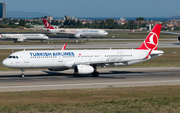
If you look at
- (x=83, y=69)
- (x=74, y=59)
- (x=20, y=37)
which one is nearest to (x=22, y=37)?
(x=20, y=37)

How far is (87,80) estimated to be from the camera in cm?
3762

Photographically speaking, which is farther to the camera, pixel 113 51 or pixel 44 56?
pixel 113 51

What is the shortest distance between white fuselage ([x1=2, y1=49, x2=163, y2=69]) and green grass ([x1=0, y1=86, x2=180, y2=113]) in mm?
10422

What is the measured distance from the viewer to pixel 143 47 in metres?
45.9

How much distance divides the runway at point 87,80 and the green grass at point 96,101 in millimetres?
3427

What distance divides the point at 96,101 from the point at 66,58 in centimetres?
1703

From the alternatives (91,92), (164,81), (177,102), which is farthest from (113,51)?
(177,102)

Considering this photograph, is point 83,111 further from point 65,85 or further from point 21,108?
point 65,85

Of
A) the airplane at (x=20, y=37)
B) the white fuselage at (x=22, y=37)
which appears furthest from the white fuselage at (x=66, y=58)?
the white fuselage at (x=22, y=37)

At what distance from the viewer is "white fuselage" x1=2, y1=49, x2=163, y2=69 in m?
38.8

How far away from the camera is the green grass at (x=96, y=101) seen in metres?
20.9

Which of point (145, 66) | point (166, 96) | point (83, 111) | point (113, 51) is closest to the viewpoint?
point (83, 111)

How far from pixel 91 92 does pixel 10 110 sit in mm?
10068

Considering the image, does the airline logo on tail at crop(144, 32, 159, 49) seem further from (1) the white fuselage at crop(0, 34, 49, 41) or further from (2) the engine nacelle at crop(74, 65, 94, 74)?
(1) the white fuselage at crop(0, 34, 49, 41)
